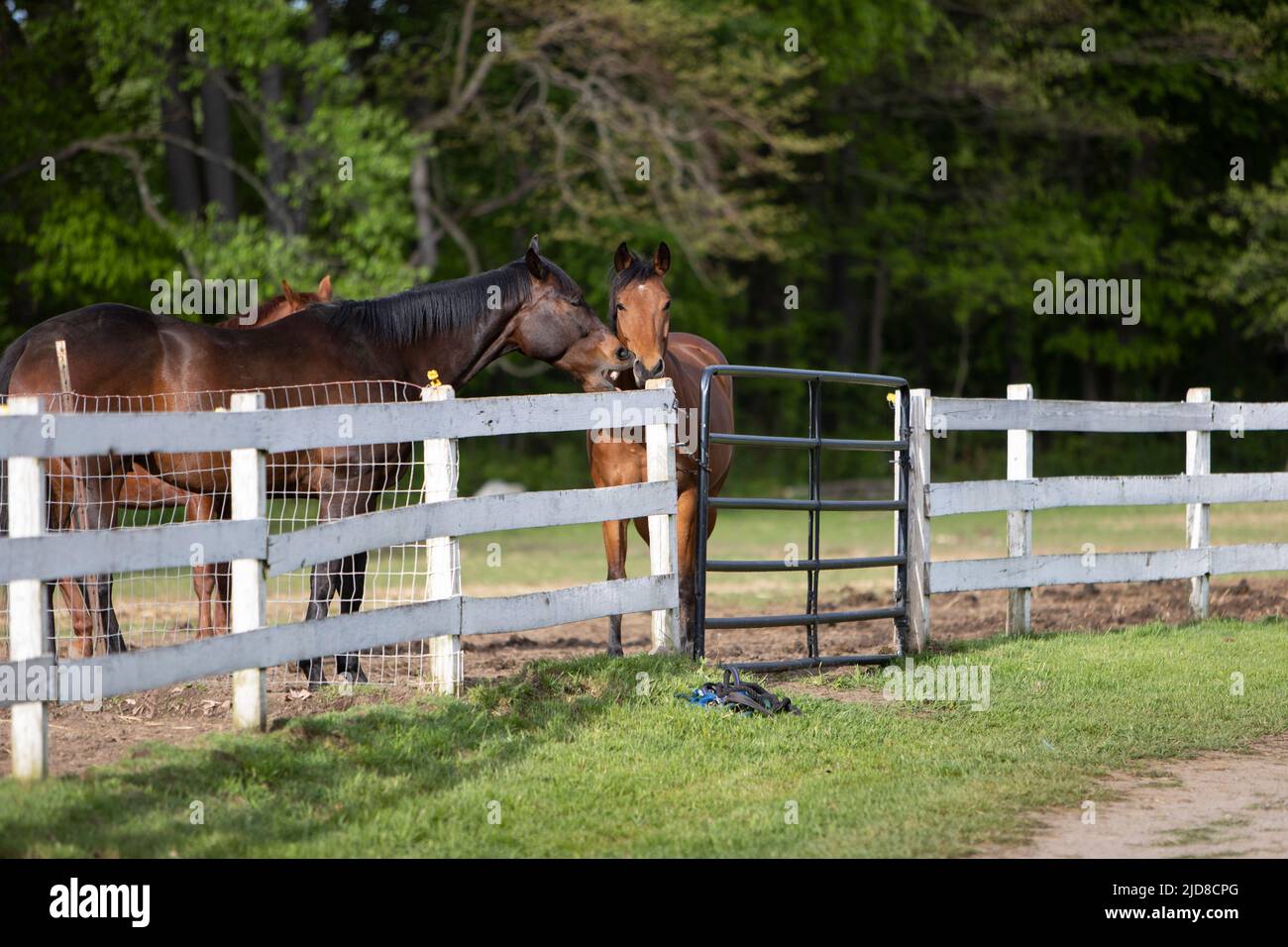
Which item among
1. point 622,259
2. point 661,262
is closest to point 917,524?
point 661,262

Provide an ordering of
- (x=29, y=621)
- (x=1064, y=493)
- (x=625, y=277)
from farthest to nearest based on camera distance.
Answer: (x=1064, y=493) < (x=625, y=277) < (x=29, y=621)

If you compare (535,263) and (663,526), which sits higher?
(535,263)

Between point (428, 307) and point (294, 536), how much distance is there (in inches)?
106

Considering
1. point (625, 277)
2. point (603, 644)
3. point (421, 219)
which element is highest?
point (421, 219)

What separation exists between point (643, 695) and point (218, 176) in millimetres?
19735

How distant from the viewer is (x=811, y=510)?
328 inches

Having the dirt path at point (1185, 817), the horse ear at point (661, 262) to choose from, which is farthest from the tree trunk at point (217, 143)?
the dirt path at point (1185, 817)

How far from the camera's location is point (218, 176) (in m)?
24.4

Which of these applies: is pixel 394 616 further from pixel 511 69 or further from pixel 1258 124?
pixel 1258 124

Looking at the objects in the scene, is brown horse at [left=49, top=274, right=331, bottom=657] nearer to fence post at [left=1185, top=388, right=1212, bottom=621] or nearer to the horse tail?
the horse tail

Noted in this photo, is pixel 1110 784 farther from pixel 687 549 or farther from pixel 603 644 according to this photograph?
pixel 603 644

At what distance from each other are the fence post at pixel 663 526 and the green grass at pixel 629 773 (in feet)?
1.12

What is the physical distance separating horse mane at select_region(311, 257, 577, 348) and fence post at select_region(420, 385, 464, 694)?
5.04 feet
